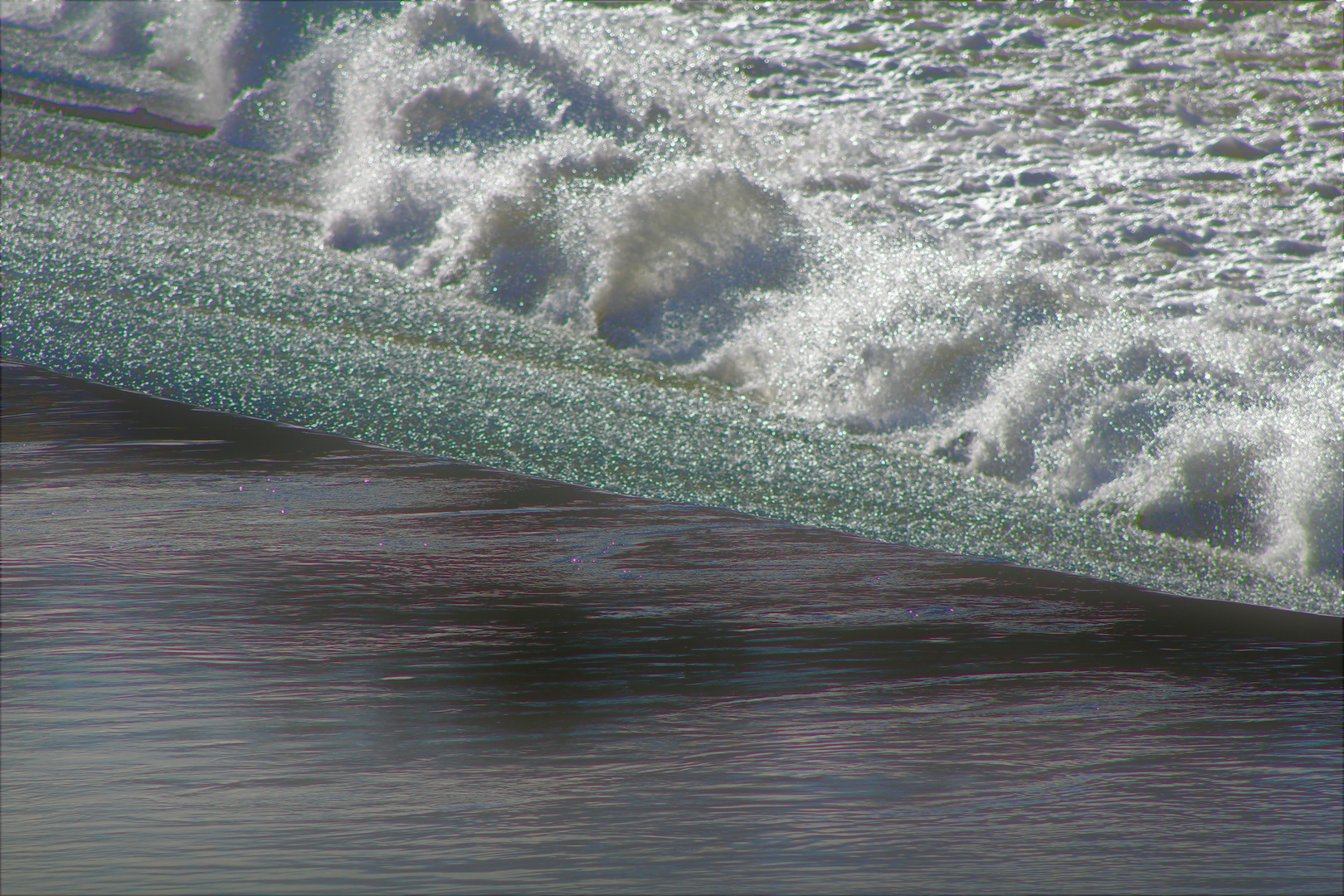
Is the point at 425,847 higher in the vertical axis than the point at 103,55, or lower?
lower

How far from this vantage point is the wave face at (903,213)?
13.0 ft

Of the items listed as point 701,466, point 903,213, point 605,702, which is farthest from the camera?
point 903,213

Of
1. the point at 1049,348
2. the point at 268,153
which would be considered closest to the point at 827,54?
the point at 268,153

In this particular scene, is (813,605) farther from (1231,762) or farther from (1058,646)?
(1231,762)

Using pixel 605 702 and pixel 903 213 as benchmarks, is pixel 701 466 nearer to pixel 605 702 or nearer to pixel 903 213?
pixel 605 702

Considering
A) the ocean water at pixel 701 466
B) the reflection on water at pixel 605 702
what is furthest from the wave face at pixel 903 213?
the reflection on water at pixel 605 702

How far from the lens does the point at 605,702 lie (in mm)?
2486

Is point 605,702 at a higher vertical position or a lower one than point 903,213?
lower

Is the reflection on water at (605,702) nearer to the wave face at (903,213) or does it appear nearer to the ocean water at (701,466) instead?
the ocean water at (701,466)

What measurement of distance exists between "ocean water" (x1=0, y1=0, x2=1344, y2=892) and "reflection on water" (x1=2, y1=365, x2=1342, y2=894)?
0.01 meters

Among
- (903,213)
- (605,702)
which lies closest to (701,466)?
(605,702)

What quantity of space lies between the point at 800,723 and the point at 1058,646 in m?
0.73

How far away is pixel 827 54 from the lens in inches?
336

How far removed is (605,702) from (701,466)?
1.57 meters
